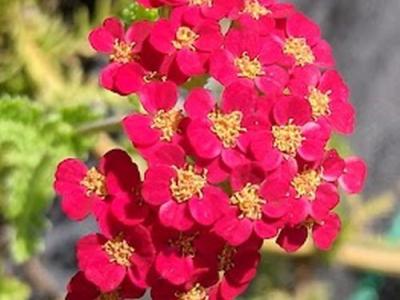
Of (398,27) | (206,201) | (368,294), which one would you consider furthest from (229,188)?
(398,27)

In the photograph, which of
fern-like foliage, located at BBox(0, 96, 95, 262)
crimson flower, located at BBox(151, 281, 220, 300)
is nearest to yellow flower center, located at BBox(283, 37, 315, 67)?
crimson flower, located at BBox(151, 281, 220, 300)

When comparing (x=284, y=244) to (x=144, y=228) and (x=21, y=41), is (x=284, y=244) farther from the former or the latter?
(x=21, y=41)

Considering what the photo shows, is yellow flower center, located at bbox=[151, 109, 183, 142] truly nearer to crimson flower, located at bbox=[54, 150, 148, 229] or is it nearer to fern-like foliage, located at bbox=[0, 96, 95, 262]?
crimson flower, located at bbox=[54, 150, 148, 229]

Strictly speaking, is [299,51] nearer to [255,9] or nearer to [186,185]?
[255,9]

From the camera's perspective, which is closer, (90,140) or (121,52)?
(121,52)

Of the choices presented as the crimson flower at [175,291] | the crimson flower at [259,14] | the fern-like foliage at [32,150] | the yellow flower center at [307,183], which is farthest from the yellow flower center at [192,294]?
the fern-like foliage at [32,150]

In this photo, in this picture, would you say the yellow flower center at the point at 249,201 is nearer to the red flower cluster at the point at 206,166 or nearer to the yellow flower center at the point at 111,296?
the red flower cluster at the point at 206,166

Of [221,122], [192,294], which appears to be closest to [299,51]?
[221,122]
